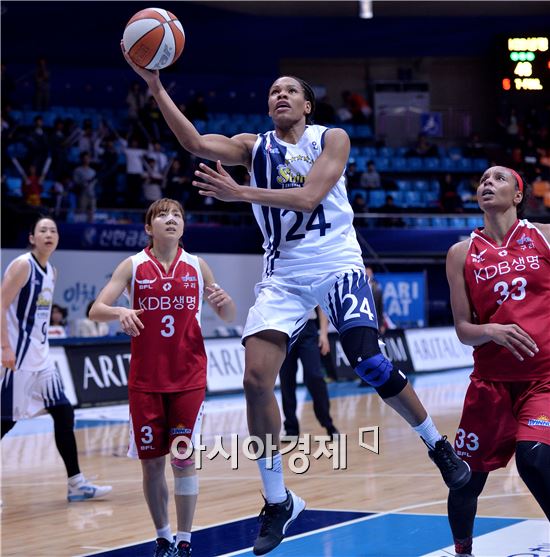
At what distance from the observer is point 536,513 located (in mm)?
6973

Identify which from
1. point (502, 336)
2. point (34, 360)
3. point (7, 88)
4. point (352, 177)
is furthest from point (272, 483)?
point (352, 177)

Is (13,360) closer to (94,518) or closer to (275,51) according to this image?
(94,518)

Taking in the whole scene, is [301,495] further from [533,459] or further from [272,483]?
[533,459]

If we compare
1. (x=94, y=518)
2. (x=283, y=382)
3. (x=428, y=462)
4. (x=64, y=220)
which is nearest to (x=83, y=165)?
(x=64, y=220)

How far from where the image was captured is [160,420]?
5695mm

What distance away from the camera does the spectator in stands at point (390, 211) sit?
21812 millimetres

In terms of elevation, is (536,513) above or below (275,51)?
below

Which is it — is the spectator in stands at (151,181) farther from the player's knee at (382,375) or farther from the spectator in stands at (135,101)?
the player's knee at (382,375)

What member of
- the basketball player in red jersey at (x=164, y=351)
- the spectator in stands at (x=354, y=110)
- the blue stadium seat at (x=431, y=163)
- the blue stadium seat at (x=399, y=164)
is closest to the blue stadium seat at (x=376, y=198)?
the blue stadium seat at (x=399, y=164)

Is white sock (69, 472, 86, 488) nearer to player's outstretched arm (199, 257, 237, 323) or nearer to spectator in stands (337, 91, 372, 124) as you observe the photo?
player's outstretched arm (199, 257, 237, 323)

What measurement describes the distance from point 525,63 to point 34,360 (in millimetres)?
11432

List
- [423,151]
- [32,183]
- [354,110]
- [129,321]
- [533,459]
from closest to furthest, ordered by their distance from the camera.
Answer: [533,459]
[129,321]
[32,183]
[423,151]
[354,110]

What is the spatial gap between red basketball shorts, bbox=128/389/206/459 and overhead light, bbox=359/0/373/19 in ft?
→ 72.7

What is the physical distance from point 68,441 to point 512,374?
393 centimetres
